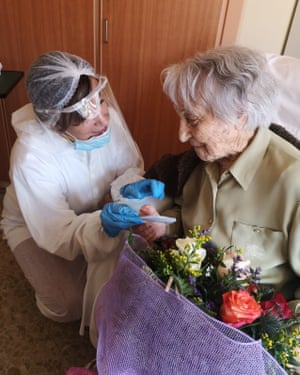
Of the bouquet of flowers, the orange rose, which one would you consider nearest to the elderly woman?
the bouquet of flowers

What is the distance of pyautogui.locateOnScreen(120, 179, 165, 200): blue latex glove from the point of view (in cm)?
115

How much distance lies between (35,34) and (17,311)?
1425 mm

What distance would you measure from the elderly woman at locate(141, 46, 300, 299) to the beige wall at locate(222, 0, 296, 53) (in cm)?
97

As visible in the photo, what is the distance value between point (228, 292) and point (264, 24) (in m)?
1.65

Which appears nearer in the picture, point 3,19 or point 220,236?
point 220,236

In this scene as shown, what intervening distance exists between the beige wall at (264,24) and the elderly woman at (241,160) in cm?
97

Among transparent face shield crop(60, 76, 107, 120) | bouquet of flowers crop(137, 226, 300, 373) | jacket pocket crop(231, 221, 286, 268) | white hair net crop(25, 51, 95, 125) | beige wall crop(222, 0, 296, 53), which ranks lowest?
jacket pocket crop(231, 221, 286, 268)

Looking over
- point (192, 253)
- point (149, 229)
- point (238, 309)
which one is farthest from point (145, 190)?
point (238, 309)

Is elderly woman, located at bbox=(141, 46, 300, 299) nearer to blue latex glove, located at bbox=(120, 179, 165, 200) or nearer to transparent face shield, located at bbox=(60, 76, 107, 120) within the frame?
blue latex glove, located at bbox=(120, 179, 165, 200)

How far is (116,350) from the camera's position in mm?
810

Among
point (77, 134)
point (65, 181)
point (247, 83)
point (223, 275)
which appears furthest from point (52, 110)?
point (223, 275)

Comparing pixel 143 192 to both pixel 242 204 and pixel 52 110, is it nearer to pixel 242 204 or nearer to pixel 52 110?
pixel 242 204

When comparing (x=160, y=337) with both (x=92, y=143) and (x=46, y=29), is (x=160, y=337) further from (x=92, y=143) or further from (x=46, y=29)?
(x=46, y=29)

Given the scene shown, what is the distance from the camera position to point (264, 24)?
1927mm
